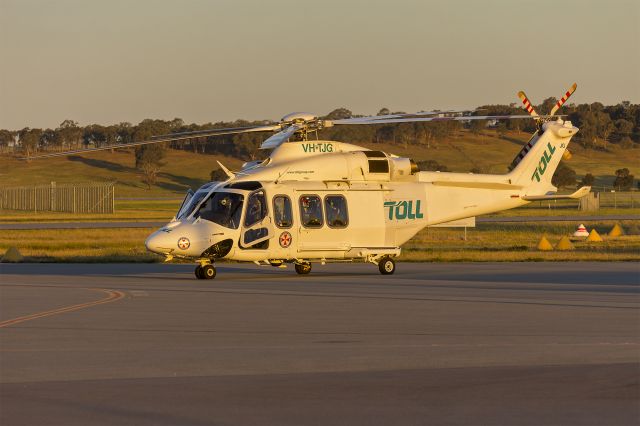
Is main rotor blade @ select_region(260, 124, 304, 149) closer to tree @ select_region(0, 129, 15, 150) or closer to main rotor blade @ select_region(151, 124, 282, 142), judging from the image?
main rotor blade @ select_region(151, 124, 282, 142)

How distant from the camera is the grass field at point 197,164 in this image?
14062 centimetres

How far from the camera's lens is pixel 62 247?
40.8 meters

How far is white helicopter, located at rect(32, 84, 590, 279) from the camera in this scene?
1008 inches

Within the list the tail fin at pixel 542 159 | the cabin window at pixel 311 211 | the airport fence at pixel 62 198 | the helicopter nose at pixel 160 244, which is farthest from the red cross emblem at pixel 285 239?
the airport fence at pixel 62 198

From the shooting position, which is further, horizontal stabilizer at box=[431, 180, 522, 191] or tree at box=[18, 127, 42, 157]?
tree at box=[18, 127, 42, 157]

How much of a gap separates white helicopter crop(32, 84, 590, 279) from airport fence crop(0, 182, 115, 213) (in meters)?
59.7

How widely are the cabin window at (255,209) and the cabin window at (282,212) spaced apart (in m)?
0.30

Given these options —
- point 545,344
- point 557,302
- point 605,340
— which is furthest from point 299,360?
point 557,302

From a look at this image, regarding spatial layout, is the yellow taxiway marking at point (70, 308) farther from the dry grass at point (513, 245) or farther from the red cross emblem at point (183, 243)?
the dry grass at point (513, 245)

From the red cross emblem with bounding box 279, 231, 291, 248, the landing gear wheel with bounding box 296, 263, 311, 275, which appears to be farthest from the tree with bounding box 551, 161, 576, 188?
the red cross emblem with bounding box 279, 231, 291, 248

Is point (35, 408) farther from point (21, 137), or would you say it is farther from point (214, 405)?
point (21, 137)

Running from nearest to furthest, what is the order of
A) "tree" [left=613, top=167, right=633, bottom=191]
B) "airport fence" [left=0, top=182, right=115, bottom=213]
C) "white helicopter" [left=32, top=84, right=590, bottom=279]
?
"white helicopter" [left=32, top=84, right=590, bottom=279] → "airport fence" [left=0, top=182, right=115, bottom=213] → "tree" [left=613, top=167, right=633, bottom=191]

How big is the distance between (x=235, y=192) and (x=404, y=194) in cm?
481

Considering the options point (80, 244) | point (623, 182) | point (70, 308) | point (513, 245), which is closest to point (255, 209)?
point (70, 308)
